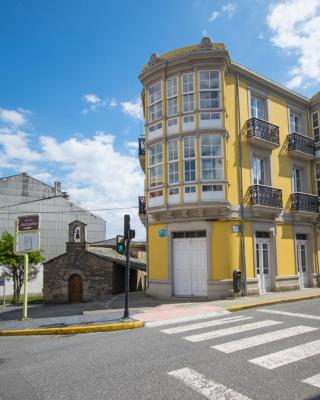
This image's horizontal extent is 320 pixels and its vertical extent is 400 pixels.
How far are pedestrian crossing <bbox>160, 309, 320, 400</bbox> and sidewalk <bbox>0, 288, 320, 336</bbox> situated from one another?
93 cm

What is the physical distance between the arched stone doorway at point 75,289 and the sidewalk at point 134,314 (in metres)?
10.8

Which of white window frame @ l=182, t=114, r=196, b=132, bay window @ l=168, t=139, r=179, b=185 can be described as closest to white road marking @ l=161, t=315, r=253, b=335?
bay window @ l=168, t=139, r=179, b=185

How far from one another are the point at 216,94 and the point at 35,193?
2812 cm

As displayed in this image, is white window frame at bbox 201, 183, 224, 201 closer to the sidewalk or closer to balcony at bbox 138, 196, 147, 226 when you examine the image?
the sidewalk

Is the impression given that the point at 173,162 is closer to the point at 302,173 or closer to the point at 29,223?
the point at 29,223

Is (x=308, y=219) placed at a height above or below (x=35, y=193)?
below

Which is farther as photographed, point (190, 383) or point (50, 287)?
point (50, 287)

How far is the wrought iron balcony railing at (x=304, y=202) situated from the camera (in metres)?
17.4

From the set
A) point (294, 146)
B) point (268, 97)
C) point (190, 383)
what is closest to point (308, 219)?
point (294, 146)

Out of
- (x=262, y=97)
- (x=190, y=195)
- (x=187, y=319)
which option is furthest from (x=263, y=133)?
(x=187, y=319)

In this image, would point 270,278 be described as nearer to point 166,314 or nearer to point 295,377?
point 166,314

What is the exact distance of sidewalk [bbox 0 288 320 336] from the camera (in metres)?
9.56

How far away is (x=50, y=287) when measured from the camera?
2494cm

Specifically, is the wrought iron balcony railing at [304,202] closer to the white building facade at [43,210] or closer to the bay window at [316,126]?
the bay window at [316,126]
